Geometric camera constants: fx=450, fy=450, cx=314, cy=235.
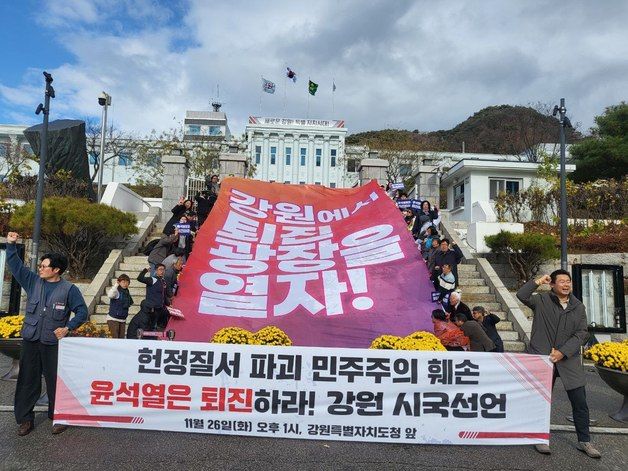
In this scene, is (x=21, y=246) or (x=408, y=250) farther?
(x=408, y=250)

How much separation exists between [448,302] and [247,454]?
5.48m

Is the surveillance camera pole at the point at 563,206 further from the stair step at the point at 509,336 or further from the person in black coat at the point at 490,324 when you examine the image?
the person in black coat at the point at 490,324

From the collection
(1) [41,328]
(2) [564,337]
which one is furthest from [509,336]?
(1) [41,328]

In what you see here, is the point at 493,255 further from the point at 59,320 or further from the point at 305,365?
the point at 59,320

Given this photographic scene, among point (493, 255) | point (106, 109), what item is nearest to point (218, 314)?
point (493, 255)

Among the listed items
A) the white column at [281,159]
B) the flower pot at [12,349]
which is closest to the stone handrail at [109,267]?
the flower pot at [12,349]

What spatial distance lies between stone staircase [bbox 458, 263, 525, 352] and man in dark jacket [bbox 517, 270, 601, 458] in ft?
15.0

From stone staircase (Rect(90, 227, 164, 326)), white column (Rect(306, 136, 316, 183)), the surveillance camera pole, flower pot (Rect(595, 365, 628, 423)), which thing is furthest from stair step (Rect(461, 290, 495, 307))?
white column (Rect(306, 136, 316, 183))

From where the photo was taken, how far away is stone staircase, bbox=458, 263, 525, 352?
917 cm

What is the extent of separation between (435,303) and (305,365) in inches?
179

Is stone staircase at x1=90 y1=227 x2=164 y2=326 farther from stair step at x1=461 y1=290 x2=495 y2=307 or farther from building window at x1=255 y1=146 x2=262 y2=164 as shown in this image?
building window at x1=255 y1=146 x2=262 y2=164

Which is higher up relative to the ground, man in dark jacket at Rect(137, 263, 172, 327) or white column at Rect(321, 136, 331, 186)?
white column at Rect(321, 136, 331, 186)

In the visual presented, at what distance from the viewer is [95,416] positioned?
4699mm

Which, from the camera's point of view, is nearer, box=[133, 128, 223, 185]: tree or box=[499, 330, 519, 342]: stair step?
box=[499, 330, 519, 342]: stair step
